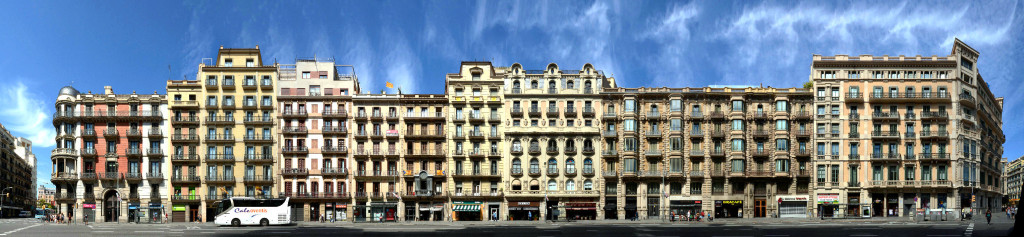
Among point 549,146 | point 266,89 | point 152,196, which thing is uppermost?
point 266,89

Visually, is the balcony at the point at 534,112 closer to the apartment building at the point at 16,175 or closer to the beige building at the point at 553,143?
the beige building at the point at 553,143

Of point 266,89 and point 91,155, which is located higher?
point 266,89

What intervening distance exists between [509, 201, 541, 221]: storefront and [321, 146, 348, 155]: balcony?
70.5ft

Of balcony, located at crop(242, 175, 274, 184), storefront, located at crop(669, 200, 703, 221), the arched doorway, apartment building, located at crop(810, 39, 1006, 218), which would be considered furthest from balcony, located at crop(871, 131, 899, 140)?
the arched doorway

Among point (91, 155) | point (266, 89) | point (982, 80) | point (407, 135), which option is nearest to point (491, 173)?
point (407, 135)

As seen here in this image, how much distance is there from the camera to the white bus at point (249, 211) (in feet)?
232

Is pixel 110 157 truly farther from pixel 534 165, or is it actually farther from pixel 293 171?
pixel 534 165

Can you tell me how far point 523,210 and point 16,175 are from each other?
12288cm

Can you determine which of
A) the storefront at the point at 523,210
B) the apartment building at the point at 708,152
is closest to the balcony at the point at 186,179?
the storefront at the point at 523,210

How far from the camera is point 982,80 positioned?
325ft

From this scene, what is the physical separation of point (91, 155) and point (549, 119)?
5622 centimetres

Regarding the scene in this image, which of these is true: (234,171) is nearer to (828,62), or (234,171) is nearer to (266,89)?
(266,89)

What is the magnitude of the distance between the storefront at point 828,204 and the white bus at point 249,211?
2445 inches

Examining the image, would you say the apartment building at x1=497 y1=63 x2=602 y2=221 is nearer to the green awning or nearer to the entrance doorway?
the green awning
